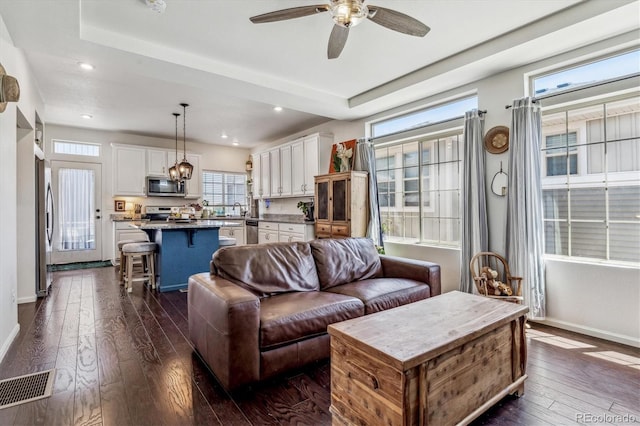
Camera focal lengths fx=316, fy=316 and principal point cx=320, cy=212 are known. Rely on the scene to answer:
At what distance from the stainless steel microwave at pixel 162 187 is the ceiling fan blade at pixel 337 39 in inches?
214

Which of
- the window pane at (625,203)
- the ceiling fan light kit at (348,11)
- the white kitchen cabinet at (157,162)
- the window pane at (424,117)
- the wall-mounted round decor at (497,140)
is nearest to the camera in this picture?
the ceiling fan light kit at (348,11)

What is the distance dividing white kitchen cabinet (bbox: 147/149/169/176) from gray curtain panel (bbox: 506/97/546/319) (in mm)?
6761

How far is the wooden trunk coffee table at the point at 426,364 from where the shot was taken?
4.56 ft

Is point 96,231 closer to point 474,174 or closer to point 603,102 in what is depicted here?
point 474,174

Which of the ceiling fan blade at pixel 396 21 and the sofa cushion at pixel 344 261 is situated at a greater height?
the ceiling fan blade at pixel 396 21

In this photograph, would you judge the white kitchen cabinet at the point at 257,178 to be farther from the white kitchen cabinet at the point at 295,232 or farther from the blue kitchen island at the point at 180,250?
the blue kitchen island at the point at 180,250

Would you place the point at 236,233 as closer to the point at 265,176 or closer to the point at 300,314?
the point at 265,176

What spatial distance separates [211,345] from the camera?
2096 millimetres

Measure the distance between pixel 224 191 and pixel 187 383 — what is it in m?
6.70

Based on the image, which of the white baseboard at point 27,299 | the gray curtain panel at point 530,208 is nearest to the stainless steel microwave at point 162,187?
the white baseboard at point 27,299

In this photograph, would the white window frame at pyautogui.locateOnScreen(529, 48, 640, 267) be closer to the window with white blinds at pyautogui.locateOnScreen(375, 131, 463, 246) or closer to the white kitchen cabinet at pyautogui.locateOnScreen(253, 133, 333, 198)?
the window with white blinds at pyautogui.locateOnScreen(375, 131, 463, 246)

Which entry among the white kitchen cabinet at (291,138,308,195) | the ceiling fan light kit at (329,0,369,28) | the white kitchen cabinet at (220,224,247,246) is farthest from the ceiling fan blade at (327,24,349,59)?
the white kitchen cabinet at (220,224,247,246)

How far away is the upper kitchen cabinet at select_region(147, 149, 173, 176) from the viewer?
6.95 metres

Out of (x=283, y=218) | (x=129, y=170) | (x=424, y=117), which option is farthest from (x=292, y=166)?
(x=129, y=170)
